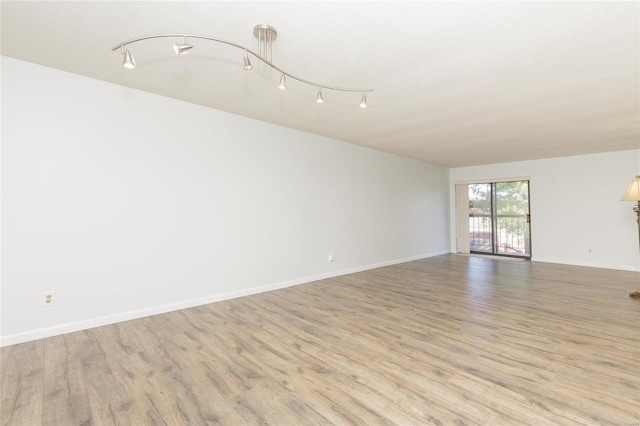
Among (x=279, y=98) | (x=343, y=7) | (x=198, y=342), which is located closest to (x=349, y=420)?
(x=198, y=342)

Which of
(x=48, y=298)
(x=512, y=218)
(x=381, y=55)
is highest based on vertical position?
(x=381, y=55)

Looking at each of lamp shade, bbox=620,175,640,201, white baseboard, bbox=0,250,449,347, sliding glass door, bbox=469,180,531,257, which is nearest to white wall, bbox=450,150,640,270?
sliding glass door, bbox=469,180,531,257

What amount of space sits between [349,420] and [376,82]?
2757 millimetres

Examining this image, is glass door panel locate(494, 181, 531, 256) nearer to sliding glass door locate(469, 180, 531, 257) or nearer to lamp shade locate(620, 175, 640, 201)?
sliding glass door locate(469, 180, 531, 257)

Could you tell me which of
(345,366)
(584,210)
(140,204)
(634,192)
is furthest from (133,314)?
(584,210)

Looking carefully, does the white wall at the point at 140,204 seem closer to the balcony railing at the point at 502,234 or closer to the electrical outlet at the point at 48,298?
the electrical outlet at the point at 48,298

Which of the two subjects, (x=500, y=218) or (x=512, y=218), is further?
(x=500, y=218)

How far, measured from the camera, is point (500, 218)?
802 centimetres

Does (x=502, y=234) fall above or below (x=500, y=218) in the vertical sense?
below

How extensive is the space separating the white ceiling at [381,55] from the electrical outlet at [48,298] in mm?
1938

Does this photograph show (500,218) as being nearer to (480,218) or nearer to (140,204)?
(480,218)

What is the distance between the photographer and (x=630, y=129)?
4.33 metres

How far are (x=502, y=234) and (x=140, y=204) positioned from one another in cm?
851

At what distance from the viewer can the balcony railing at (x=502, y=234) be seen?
25.2 feet
